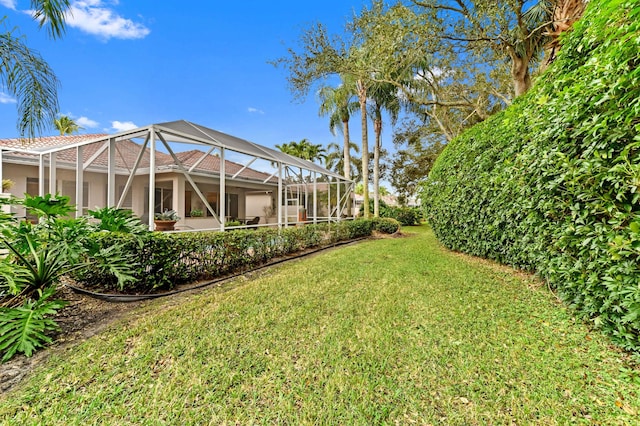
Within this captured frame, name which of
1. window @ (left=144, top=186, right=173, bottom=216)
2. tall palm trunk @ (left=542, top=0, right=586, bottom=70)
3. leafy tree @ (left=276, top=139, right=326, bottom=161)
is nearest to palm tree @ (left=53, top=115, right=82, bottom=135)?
leafy tree @ (left=276, top=139, right=326, bottom=161)

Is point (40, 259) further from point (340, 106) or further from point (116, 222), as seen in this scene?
point (340, 106)

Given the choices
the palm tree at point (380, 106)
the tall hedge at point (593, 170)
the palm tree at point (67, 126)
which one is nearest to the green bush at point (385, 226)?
the palm tree at point (380, 106)

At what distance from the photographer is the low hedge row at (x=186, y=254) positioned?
14.1 feet

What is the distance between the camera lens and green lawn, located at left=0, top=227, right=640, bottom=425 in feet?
6.32

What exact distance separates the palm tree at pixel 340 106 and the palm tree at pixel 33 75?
14.1m

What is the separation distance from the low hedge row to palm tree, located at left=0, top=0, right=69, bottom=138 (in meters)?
2.82

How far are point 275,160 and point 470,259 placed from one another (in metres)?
6.85

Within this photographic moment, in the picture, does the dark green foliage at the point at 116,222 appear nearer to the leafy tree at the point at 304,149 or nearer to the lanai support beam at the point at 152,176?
the lanai support beam at the point at 152,176

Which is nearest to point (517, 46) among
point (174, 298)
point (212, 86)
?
point (174, 298)

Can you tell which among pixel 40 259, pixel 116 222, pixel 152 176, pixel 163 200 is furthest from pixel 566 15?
pixel 163 200

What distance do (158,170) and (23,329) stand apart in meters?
9.68

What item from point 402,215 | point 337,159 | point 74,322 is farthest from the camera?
point 337,159

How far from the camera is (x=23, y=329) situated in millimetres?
2676

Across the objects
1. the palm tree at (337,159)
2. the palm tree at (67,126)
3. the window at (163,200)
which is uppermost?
the palm tree at (67,126)
